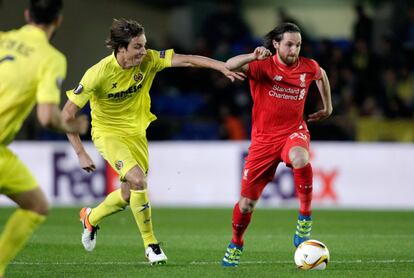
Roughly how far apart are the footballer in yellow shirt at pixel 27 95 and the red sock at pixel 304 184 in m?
2.76

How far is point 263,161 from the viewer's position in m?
9.18

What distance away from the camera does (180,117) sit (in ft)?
64.2

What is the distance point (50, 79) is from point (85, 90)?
256 centimetres

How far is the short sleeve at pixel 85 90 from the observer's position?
9.24 m

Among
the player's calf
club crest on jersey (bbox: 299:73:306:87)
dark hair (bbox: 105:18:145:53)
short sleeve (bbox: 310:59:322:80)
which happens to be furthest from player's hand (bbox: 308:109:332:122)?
dark hair (bbox: 105:18:145:53)

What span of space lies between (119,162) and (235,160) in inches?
327

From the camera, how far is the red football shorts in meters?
9.11

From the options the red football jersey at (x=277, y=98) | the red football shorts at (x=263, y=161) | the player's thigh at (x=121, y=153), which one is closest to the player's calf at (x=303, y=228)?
the red football shorts at (x=263, y=161)

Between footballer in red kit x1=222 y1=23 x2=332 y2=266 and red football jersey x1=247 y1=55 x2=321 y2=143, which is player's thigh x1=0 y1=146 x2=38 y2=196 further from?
red football jersey x1=247 y1=55 x2=321 y2=143

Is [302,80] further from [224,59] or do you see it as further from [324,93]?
[224,59]

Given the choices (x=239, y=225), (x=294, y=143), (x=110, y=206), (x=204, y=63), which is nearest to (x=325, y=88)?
(x=294, y=143)

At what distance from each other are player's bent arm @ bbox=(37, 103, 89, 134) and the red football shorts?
256 cm

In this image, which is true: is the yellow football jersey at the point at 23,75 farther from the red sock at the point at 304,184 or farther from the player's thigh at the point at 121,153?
the red sock at the point at 304,184

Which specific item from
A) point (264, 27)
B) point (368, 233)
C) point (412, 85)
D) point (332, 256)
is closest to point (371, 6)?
point (264, 27)
